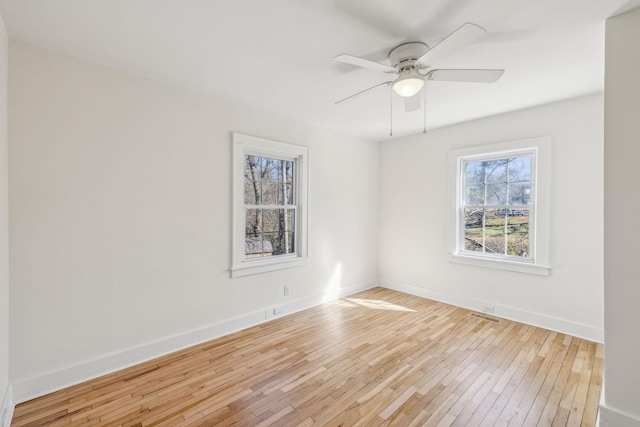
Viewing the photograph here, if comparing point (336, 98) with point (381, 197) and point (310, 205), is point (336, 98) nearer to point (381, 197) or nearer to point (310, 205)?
point (310, 205)

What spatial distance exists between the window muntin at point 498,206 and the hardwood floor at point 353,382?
0.96m

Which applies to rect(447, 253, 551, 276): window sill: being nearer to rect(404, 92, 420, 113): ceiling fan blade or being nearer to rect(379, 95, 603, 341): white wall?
rect(379, 95, 603, 341): white wall

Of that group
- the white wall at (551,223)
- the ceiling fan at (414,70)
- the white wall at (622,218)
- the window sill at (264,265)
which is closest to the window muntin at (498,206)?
the white wall at (551,223)

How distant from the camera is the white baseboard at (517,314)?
2.91 metres

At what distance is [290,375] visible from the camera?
229cm

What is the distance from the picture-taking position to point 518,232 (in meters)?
3.43

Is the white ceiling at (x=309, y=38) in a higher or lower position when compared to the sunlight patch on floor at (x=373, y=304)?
higher

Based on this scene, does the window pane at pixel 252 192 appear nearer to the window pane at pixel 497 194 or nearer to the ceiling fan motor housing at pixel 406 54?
the ceiling fan motor housing at pixel 406 54

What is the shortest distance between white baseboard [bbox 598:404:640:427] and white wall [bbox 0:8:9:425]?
3.51 m

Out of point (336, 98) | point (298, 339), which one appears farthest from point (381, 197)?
point (298, 339)

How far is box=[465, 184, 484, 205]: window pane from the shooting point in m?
3.73

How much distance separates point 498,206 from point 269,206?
2785 millimetres

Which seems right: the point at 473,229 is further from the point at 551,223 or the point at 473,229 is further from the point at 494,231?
the point at 551,223

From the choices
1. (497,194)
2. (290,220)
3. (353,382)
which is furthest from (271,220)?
(497,194)
